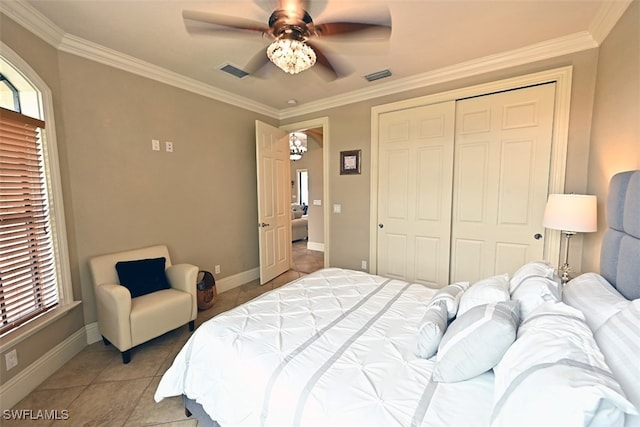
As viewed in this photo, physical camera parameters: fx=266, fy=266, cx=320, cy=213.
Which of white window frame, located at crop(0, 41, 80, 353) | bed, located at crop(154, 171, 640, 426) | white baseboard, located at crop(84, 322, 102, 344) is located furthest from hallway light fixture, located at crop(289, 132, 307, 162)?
bed, located at crop(154, 171, 640, 426)

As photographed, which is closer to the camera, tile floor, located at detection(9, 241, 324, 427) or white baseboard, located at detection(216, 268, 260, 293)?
tile floor, located at detection(9, 241, 324, 427)

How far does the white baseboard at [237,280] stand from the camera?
3.53m

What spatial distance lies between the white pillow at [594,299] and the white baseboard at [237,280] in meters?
3.39

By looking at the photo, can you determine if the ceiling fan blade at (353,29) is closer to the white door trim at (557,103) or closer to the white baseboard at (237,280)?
the white door trim at (557,103)

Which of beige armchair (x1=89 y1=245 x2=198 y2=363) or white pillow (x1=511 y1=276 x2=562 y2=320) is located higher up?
white pillow (x1=511 y1=276 x2=562 y2=320)

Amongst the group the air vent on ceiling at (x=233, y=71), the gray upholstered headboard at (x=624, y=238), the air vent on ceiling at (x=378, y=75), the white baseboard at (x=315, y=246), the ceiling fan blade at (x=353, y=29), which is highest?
the air vent on ceiling at (x=378, y=75)

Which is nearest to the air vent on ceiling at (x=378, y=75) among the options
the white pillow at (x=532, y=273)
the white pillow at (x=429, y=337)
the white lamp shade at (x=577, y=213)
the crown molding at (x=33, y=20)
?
the white lamp shade at (x=577, y=213)

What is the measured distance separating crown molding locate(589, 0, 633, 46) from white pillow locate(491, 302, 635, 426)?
2103 mm

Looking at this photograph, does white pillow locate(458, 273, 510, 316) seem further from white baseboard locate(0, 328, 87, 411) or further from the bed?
white baseboard locate(0, 328, 87, 411)

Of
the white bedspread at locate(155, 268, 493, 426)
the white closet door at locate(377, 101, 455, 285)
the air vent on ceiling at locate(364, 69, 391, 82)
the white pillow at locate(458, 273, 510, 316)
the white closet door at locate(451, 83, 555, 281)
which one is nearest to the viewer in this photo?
the white bedspread at locate(155, 268, 493, 426)

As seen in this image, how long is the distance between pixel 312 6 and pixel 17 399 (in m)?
3.21

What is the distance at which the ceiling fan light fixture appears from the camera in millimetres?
1626

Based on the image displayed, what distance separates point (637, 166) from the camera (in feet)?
4.86

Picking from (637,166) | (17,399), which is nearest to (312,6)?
(637,166)
